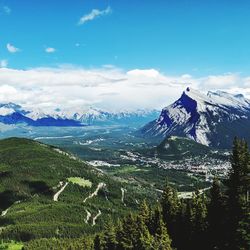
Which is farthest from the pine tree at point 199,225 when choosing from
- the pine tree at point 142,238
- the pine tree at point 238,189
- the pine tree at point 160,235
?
the pine tree at point 238,189

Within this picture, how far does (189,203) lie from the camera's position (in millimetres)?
125438

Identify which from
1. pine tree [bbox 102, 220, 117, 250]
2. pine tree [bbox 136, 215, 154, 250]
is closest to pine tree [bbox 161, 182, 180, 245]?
pine tree [bbox 136, 215, 154, 250]

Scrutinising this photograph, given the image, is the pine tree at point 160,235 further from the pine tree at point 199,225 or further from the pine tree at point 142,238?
the pine tree at point 199,225

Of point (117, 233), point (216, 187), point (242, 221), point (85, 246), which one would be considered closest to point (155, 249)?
point (216, 187)

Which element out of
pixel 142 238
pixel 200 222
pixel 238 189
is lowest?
pixel 142 238

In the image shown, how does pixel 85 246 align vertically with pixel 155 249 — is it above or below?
below

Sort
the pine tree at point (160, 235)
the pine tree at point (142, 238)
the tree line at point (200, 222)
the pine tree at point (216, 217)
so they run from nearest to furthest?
the tree line at point (200, 222) < the pine tree at point (216, 217) < the pine tree at point (160, 235) < the pine tree at point (142, 238)

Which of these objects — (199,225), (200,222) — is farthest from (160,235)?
(200,222)

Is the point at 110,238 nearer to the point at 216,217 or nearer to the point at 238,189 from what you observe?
the point at 216,217

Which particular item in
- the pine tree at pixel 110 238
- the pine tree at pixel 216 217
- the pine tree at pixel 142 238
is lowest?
the pine tree at pixel 110 238

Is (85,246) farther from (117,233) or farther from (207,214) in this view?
(207,214)

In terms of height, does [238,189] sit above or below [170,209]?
above

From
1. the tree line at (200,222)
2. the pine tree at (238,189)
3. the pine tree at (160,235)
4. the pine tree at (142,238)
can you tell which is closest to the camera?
the pine tree at (238,189)

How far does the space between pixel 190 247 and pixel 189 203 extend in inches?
435
